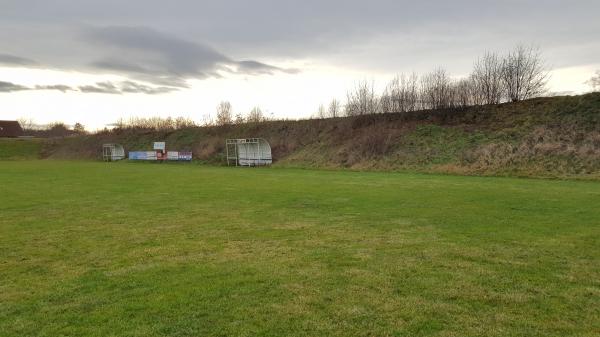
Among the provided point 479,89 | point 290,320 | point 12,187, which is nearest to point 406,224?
point 290,320

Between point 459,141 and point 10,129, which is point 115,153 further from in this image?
point 10,129

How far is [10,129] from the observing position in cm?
11306

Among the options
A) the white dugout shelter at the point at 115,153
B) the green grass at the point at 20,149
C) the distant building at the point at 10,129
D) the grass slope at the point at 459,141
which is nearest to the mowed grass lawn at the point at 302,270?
the grass slope at the point at 459,141

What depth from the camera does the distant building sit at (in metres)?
→ 111

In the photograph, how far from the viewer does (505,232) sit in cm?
1034

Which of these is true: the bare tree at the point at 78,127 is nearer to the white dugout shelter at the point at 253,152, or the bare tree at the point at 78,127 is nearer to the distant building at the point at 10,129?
the distant building at the point at 10,129

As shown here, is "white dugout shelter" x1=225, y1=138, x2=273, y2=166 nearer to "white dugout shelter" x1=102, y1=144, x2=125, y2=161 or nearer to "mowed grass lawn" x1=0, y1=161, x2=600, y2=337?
"white dugout shelter" x1=102, y1=144, x2=125, y2=161

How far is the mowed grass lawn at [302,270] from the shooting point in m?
5.23

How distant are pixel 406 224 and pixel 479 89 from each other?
119 ft

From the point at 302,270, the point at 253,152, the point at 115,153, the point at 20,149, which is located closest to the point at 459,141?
the point at 253,152

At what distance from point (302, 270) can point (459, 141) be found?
3161 centimetres

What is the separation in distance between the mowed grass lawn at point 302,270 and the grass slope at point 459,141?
620 inches

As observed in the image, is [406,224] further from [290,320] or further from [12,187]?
[12,187]

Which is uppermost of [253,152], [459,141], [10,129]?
[10,129]
